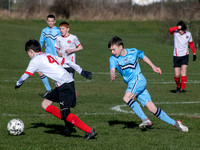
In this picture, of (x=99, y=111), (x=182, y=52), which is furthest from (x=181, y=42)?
(x=99, y=111)

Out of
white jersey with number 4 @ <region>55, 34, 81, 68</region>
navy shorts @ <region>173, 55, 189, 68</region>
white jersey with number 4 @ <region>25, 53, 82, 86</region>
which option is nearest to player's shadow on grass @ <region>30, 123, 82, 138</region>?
white jersey with number 4 @ <region>25, 53, 82, 86</region>

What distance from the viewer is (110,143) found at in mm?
8016

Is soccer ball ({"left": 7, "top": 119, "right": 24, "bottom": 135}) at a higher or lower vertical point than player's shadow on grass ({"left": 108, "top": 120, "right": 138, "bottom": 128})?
higher

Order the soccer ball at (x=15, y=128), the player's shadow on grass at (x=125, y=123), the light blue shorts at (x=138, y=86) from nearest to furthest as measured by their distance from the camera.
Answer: the soccer ball at (x=15, y=128) → the light blue shorts at (x=138, y=86) → the player's shadow on grass at (x=125, y=123)

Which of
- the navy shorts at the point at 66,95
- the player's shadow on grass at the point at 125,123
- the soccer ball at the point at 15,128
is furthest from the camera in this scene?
the player's shadow on grass at the point at 125,123

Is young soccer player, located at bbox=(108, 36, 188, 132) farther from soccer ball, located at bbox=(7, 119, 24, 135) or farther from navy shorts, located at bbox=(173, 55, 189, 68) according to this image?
navy shorts, located at bbox=(173, 55, 189, 68)

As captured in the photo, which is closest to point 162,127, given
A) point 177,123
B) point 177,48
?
point 177,123

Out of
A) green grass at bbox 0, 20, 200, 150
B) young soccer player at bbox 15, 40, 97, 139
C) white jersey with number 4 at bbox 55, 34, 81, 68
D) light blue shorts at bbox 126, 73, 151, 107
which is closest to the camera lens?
green grass at bbox 0, 20, 200, 150

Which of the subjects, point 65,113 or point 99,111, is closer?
point 65,113

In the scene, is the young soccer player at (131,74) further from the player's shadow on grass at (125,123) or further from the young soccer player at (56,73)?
the young soccer player at (56,73)

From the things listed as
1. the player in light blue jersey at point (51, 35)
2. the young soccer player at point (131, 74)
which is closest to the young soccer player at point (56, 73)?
the young soccer player at point (131, 74)

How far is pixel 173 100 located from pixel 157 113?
190 inches

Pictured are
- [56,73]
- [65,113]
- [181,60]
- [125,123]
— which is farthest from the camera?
[181,60]

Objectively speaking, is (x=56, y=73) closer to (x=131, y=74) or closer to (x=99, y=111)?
(x=131, y=74)
